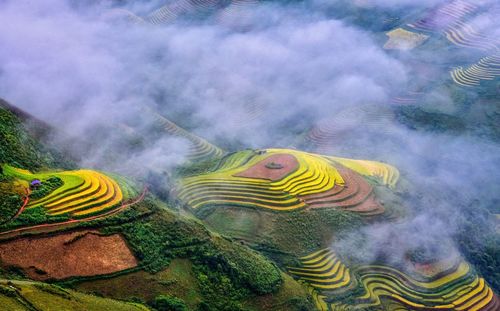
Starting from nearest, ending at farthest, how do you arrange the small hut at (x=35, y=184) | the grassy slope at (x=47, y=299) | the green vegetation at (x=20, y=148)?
1. the grassy slope at (x=47, y=299)
2. the small hut at (x=35, y=184)
3. the green vegetation at (x=20, y=148)

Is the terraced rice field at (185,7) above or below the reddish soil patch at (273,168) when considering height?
above

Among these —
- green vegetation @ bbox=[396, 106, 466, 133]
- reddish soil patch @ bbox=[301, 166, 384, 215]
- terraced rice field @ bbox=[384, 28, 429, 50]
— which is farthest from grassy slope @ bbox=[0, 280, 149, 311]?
terraced rice field @ bbox=[384, 28, 429, 50]

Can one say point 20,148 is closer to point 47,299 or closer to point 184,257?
point 184,257

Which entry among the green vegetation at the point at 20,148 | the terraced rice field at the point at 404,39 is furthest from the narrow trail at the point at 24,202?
the terraced rice field at the point at 404,39

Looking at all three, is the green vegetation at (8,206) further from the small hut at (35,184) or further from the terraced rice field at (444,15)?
the terraced rice field at (444,15)

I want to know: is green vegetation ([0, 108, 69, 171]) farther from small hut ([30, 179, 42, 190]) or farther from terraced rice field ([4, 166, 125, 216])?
small hut ([30, 179, 42, 190])

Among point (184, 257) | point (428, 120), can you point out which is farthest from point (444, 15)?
point (184, 257)

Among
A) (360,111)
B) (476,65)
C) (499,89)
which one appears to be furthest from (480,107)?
(360,111)
